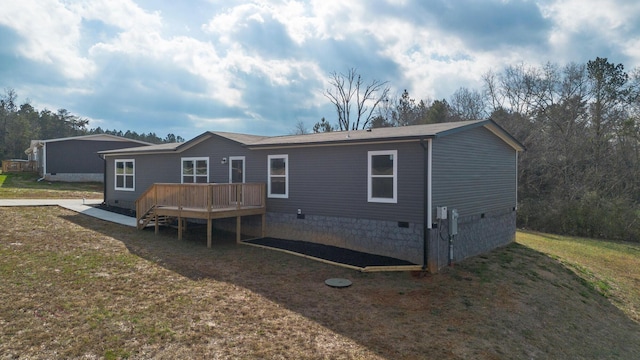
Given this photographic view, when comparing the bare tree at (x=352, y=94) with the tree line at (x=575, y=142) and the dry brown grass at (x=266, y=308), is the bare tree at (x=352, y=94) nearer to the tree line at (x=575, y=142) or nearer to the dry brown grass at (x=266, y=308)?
the tree line at (x=575, y=142)

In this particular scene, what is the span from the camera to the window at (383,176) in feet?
32.2

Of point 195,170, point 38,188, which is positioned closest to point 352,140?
point 195,170

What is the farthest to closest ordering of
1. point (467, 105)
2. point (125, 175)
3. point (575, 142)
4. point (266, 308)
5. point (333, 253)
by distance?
point (467, 105), point (575, 142), point (125, 175), point (333, 253), point (266, 308)

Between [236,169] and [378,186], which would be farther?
[236,169]

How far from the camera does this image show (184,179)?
14844 mm

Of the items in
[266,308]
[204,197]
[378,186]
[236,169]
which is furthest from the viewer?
[236,169]

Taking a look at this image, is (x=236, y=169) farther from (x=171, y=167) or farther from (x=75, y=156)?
(x=75, y=156)

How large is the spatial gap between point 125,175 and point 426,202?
13.8 metres

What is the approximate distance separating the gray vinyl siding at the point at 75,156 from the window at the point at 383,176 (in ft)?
85.7

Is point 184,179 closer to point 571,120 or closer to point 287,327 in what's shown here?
point 287,327

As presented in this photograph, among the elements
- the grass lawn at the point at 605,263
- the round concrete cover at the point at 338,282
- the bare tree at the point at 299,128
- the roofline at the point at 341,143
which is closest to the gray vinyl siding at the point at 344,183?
the roofline at the point at 341,143

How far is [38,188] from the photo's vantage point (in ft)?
79.3

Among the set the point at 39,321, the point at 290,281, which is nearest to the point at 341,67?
the point at 290,281

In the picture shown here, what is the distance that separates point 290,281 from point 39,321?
4439mm
